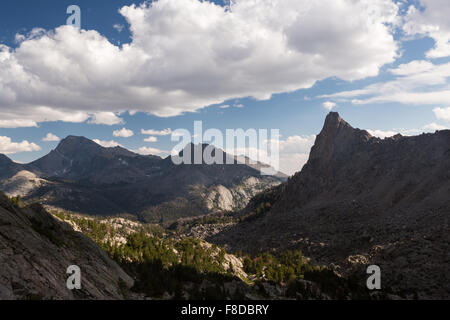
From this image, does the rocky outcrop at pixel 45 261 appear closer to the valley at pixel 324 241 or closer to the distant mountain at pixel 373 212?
the valley at pixel 324 241

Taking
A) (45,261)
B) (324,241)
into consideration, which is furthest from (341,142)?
(45,261)

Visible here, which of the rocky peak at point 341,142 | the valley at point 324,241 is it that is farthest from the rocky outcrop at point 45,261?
the rocky peak at point 341,142

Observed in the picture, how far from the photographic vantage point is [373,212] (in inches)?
4193

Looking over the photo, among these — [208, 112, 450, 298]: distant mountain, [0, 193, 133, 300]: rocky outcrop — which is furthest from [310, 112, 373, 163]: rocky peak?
[0, 193, 133, 300]: rocky outcrop

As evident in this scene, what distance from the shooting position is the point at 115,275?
35000mm

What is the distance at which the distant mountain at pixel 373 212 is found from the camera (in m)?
57.4

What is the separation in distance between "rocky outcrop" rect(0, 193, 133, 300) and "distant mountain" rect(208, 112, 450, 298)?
172ft

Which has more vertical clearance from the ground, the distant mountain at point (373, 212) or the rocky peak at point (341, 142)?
the rocky peak at point (341, 142)

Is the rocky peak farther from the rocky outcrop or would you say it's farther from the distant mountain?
the rocky outcrop

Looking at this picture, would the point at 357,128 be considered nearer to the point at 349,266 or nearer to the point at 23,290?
the point at 349,266

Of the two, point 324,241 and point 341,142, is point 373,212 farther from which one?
point 341,142

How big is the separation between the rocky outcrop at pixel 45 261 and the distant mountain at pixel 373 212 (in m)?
52.5

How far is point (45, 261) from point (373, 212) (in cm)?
11133
